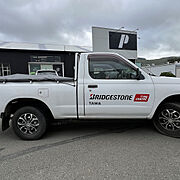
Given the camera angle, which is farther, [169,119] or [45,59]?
[45,59]

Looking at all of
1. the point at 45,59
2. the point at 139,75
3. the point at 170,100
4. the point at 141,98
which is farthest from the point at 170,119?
the point at 45,59

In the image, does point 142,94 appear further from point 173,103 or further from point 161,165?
point 161,165

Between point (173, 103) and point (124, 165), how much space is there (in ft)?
6.11

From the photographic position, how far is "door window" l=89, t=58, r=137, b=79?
116 inches

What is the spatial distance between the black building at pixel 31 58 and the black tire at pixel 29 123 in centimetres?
1069

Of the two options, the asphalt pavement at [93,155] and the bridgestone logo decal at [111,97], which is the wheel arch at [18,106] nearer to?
the asphalt pavement at [93,155]

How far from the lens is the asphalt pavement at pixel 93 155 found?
2.00 meters

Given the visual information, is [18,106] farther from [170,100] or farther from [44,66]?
[44,66]

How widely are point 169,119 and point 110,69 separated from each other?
184 centimetres

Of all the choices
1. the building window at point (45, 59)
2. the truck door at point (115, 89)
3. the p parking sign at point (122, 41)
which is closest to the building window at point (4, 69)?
the building window at point (45, 59)

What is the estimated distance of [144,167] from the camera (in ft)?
6.91

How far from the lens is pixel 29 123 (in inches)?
120

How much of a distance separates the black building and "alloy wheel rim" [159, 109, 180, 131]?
11.3m

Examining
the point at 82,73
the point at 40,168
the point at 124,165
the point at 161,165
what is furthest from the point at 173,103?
the point at 40,168
